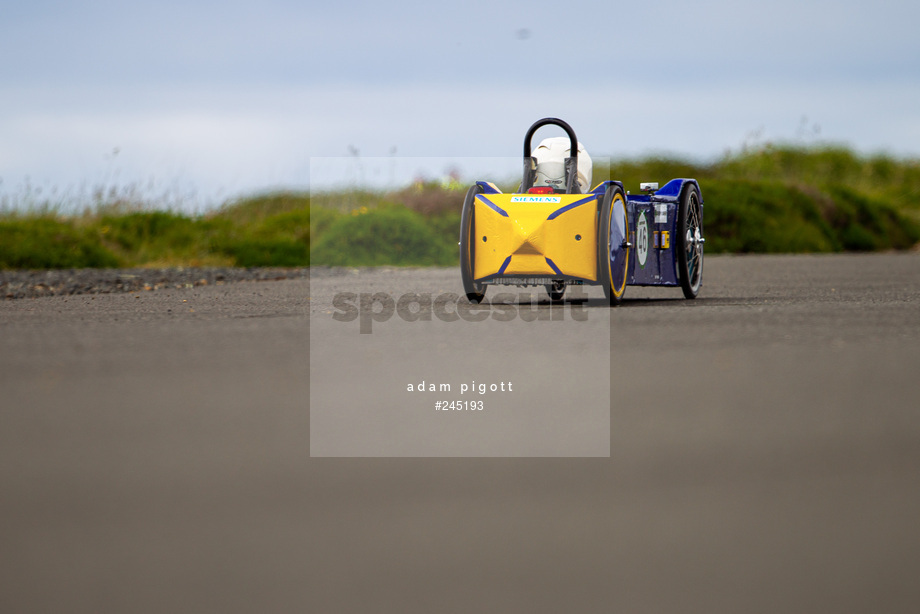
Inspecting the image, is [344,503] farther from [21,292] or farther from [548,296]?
[21,292]

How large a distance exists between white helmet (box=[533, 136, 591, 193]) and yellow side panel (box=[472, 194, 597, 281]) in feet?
2.28

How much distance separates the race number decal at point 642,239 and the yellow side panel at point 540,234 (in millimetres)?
763

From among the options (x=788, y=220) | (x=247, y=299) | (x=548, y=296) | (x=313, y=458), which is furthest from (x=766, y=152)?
(x=313, y=458)

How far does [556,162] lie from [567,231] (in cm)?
92

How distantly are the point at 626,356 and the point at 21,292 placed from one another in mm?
6289

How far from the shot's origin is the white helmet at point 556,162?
7.00 meters

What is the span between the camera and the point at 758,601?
1702 mm

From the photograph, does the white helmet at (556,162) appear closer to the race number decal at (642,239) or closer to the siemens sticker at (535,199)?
the race number decal at (642,239)

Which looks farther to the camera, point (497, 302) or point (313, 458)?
point (497, 302)

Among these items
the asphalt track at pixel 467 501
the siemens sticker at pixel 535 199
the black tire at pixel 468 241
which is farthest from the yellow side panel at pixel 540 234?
the asphalt track at pixel 467 501

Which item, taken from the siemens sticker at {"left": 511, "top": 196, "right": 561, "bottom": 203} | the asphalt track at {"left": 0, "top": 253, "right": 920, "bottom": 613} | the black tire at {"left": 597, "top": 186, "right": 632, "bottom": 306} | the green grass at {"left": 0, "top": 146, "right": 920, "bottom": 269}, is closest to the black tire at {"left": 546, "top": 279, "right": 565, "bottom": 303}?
the black tire at {"left": 597, "top": 186, "right": 632, "bottom": 306}

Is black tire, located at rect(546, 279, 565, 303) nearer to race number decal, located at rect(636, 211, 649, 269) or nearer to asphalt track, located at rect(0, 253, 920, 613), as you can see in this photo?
race number decal, located at rect(636, 211, 649, 269)

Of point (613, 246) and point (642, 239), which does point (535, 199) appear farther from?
point (642, 239)

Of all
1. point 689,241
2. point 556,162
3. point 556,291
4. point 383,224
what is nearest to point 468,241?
point 556,162
